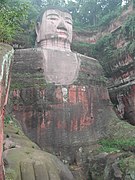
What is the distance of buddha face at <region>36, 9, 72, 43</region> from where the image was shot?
515 inches

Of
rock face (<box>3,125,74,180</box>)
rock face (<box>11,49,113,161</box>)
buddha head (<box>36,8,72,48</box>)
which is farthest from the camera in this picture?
buddha head (<box>36,8,72,48</box>)

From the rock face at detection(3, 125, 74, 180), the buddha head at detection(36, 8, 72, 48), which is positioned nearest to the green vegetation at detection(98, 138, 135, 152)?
the rock face at detection(3, 125, 74, 180)

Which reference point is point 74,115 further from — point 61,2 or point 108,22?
point 61,2

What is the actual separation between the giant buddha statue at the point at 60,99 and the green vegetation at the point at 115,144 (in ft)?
1.45

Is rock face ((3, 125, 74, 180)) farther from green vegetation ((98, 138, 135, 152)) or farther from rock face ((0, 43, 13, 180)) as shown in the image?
green vegetation ((98, 138, 135, 152))

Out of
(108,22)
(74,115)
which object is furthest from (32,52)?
(108,22)

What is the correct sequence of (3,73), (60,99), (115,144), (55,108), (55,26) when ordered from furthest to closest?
(55,26) → (60,99) → (55,108) → (115,144) → (3,73)

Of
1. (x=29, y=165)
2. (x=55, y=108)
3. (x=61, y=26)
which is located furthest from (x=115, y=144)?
(x=61, y=26)

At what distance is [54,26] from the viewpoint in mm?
13078

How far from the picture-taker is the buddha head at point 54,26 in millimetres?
13078

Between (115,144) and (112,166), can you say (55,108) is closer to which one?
(115,144)

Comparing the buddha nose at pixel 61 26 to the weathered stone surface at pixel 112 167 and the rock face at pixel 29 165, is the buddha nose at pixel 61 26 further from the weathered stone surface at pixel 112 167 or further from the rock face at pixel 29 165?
the rock face at pixel 29 165

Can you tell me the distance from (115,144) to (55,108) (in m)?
2.42

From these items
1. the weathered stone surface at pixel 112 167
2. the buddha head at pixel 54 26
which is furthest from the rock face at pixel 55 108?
the buddha head at pixel 54 26
